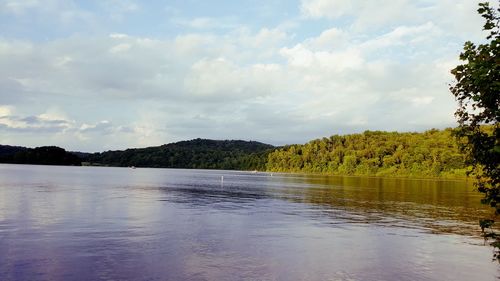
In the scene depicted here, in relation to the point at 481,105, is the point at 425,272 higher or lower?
lower

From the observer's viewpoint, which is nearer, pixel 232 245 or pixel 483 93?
pixel 483 93

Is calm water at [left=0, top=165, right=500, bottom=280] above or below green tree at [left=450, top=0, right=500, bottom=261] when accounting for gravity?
below

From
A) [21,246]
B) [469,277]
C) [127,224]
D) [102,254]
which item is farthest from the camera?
[127,224]

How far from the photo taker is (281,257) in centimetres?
2666

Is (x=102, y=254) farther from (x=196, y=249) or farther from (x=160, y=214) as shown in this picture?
(x=160, y=214)

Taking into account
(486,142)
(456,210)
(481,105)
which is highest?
(481,105)

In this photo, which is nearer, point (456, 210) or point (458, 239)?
point (458, 239)

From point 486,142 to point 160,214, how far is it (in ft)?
126

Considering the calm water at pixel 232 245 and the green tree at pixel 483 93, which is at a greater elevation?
the green tree at pixel 483 93

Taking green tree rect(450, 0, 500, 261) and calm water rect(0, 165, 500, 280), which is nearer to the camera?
green tree rect(450, 0, 500, 261)

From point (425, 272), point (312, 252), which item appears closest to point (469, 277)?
point (425, 272)

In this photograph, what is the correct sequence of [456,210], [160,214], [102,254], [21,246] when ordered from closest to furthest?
[102,254] < [21,246] < [160,214] < [456,210]

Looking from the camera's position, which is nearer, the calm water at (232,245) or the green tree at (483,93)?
the green tree at (483,93)

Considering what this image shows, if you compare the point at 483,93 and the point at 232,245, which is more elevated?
the point at 483,93
